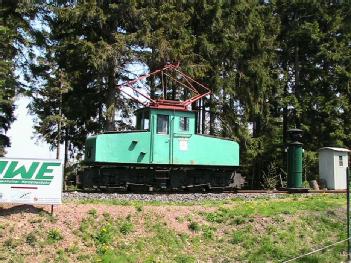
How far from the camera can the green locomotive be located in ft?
58.9

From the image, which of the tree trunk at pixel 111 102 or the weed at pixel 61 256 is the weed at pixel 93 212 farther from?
the tree trunk at pixel 111 102

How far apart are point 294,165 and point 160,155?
5490mm

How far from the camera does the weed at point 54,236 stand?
9.84 meters

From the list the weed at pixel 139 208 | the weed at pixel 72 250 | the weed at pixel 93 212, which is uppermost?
the weed at pixel 139 208

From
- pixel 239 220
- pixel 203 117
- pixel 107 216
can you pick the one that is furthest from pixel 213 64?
pixel 107 216

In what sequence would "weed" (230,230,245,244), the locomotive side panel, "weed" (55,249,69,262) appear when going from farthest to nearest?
1. the locomotive side panel
2. "weed" (230,230,245,244)
3. "weed" (55,249,69,262)

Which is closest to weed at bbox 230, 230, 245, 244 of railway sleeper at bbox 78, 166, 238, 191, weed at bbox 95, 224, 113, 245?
weed at bbox 95, 224, 113, 245

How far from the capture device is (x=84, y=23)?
88.7ft

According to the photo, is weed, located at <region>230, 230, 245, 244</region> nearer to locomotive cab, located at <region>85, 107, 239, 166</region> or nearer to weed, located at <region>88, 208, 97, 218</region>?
weed, located at <region>88, 208, 97, 218</region>

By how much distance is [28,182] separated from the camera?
422 inches

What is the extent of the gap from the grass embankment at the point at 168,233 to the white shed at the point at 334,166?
350 inches

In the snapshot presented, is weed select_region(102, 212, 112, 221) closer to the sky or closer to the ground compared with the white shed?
closer to the ground

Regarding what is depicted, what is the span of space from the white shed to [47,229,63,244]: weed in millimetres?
14949

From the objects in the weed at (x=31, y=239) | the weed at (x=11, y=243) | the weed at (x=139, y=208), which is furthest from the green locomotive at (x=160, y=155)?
the weed at (x=11, y=243)
